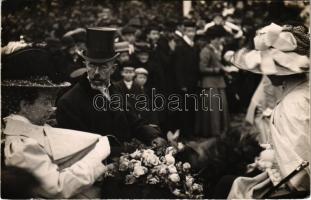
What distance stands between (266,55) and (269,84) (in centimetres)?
19

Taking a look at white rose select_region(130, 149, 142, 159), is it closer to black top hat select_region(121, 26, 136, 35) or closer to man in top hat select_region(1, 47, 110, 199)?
man in top hat select_region(1, 47, 110, 199)

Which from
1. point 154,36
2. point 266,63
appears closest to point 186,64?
point 154,36

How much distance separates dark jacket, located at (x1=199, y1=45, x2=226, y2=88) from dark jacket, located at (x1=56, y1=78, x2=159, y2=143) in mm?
448

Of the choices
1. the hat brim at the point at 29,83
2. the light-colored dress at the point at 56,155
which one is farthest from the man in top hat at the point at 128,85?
the hat brim at the point at 29,83

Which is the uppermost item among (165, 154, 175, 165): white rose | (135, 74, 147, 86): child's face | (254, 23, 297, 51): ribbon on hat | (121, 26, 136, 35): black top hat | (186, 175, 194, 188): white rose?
(121, 26, 136, 35): black top hat

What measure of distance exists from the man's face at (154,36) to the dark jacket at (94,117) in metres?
0.39

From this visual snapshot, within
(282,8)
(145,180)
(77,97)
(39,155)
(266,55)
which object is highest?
(282,8)

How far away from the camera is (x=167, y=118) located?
3.20 m

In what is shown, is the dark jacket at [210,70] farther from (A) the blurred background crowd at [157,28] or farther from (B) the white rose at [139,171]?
(B) the white rose at [139,171]

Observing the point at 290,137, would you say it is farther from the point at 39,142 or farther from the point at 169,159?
the point at 39,142

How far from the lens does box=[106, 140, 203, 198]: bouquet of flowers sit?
3127 mm

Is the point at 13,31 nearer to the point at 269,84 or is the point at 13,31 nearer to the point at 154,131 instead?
the point at 154,131

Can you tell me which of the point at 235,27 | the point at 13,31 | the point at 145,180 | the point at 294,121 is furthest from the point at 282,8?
the point at 13,31

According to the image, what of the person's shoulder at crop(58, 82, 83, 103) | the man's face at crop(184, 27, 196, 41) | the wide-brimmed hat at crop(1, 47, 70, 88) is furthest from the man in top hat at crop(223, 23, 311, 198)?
the wide-brimmed hat at crop(1, 47, 70, 88)
